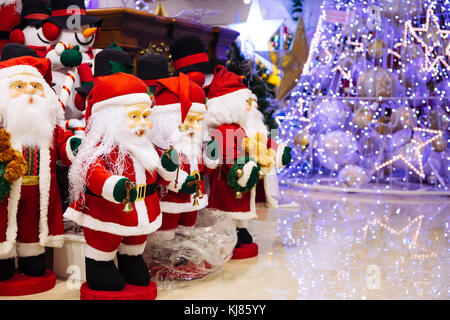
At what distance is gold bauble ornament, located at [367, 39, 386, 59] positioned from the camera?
6219mm

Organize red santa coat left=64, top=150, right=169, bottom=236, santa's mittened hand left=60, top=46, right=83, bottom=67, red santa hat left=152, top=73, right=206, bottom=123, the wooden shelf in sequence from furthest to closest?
the wooden shelf → santa's mittened hand left=60, top=46, right=83, bottom=67 → red santa hat left=152, top=73, right=206, bottom=123 → red santa coat left=64, top=150, right=169, bottom=236

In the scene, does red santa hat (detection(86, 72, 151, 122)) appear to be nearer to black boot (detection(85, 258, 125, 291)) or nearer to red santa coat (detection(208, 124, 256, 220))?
black boot (detection(85, 258, 125, 291))

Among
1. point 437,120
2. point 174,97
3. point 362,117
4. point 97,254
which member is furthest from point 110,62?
point 437,120

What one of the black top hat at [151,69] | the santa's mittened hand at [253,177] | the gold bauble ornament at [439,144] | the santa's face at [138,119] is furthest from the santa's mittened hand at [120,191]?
the gold bauble ornament at [439,144]

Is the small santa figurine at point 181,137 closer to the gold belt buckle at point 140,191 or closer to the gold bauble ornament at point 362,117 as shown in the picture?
the gold belt buckle at point 140,191

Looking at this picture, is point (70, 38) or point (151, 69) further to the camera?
point (70, 38)

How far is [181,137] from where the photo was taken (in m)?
2.99

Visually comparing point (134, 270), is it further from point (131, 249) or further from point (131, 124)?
point (131, 124)

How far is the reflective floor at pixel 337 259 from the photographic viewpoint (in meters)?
2.73

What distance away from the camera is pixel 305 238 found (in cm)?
392

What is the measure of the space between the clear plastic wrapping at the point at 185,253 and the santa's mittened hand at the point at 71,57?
3.81 ft

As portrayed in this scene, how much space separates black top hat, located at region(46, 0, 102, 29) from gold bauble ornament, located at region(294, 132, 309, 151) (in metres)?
3.68

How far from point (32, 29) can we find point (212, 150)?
1.44m

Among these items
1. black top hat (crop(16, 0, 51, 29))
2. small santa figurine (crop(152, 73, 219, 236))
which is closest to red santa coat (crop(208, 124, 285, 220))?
small santa figurine (crop(152, 73, 219, 236))
